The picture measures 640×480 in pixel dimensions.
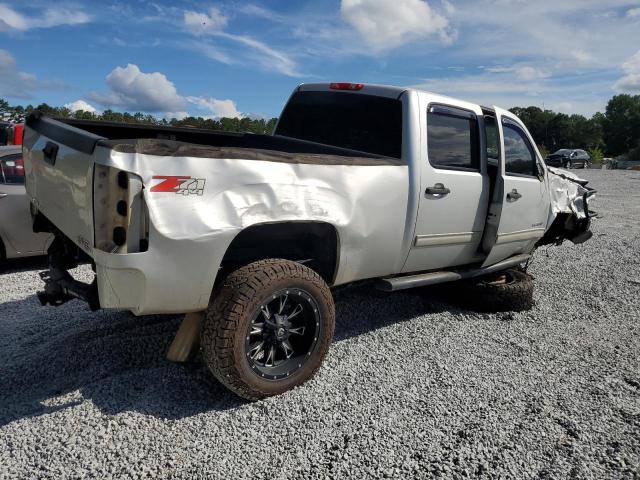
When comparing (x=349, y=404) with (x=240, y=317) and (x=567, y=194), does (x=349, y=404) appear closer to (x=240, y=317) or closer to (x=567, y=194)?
(x=240, y=317)

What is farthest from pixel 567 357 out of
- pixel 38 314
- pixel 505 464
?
pixel 38 314

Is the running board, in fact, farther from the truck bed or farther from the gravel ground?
the truck bed

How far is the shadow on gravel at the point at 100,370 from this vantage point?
302 centimetres

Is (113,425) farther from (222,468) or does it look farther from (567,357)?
(567,357)

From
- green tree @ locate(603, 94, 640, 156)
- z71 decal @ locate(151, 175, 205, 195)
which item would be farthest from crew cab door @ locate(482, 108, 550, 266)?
green tree @ locate(603, 94, 640, 156)

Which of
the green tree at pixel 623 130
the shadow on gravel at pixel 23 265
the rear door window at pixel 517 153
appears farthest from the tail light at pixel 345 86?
the green tree at pixel 623 130

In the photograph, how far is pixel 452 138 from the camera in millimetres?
4328

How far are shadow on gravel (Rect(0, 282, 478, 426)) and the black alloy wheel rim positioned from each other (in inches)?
11.8

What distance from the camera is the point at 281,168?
301cm

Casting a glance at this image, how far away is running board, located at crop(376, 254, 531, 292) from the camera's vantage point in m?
3.90

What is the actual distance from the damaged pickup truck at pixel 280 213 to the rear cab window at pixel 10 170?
213 cm

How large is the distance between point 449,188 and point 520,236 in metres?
1.42

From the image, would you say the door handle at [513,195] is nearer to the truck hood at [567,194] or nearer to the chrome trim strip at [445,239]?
the chrome trim strip at [445,239]

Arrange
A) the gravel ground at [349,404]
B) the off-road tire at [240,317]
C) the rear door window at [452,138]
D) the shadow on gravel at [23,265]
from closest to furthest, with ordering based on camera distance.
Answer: the gravel ground at [349,404] → the off-road tire at [240,317] → the rear door window at [452,138] → the shadow on gravel at [23,265]
